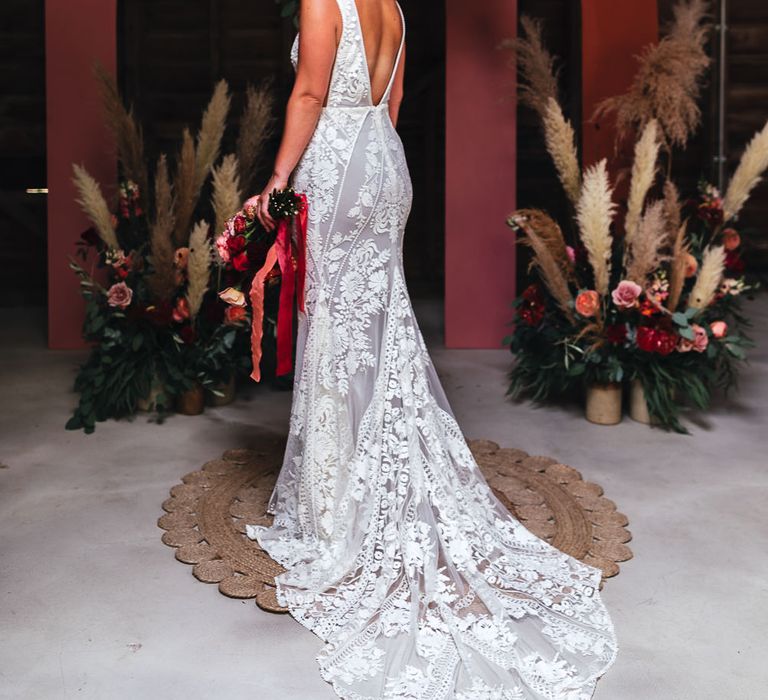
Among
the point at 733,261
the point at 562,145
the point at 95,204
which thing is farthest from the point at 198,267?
the point at 733,261

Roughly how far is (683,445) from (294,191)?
2.08 metres

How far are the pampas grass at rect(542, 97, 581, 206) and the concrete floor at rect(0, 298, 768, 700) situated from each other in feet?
3.31

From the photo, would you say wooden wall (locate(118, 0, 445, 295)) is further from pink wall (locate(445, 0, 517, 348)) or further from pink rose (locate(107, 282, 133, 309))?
pink rose (locate(107, 282, 133, 309))

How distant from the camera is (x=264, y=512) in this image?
3.38 meters

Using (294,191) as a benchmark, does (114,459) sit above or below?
below

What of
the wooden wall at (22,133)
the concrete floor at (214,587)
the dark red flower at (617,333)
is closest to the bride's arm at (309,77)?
the concrete floor at (214,587)

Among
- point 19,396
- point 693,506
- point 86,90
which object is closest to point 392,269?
point 693,506

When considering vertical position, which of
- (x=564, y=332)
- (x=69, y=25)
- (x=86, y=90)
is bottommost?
(x=564, y=332)

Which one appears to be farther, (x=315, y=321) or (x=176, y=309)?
(x=176, y=309)

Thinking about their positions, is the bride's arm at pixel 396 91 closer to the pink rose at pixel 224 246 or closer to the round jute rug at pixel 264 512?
the pink rose at pixel 224 246

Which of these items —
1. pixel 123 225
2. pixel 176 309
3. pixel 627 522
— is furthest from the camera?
pixel 123 225

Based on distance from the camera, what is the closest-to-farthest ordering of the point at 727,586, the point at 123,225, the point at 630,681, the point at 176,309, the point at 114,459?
the point at 630,681 < the point at 727,586 < the point at 114,459 < the point at 176,309 < the point at 123,225

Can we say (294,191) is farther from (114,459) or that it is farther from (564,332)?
(564,332)

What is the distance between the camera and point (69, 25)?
538 centimetres
